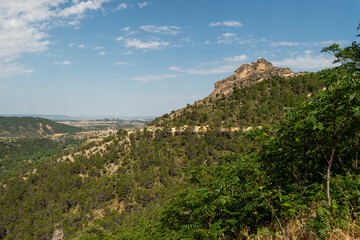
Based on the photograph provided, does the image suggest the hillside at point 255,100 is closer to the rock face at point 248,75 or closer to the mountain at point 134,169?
the rock face at point 248,75

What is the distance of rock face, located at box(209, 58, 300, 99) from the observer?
74.7 metres

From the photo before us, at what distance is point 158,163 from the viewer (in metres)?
50.1

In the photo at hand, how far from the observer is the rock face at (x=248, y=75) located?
74.7 metres

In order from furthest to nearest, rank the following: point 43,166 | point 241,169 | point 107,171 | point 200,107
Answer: point 200,107 → point 43,166 → point 107,171 → point 241,169

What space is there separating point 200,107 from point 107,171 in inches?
1627

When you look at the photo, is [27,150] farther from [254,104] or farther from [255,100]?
[255,100]

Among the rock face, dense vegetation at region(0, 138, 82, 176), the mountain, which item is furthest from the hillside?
dense vegetation at region(0, 138, 82, 176)

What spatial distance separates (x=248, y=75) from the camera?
8200 cm

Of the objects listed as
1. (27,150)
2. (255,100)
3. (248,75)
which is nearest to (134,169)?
(255,100)

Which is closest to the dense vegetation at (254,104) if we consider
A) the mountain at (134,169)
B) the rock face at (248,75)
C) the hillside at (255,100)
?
the hillside at (255,100)

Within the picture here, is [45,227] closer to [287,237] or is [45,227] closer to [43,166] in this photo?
[43,166]

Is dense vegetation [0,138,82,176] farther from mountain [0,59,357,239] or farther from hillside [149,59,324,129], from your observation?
hillside [149,59,324,129]

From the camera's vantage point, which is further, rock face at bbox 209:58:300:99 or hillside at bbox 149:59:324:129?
rock face at bbox 209:58:300:99

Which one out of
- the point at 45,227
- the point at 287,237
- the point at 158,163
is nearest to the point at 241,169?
the point at 287,237
